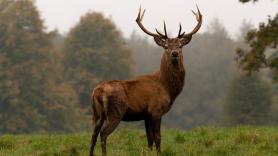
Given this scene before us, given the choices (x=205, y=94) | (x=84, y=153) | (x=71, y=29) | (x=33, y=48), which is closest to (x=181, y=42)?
(x=84, y=153)

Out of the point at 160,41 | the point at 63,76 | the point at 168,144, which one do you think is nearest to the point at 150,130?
the point at 168,144

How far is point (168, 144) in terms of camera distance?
527 inches

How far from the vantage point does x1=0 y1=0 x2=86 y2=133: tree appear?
1881 inches

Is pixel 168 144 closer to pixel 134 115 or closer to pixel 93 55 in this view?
pixel 134 115

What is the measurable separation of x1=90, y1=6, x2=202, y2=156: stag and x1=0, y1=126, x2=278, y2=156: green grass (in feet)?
2.27

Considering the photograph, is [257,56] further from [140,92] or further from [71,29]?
[71,29]

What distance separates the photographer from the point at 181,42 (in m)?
12.3

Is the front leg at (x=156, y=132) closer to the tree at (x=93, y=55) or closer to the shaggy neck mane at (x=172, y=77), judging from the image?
the shaggy neck mane at (x=172, y=77)

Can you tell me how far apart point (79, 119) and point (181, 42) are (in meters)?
41.6

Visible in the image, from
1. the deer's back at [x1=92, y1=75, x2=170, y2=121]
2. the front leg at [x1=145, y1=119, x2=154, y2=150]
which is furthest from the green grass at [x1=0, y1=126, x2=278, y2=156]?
the deer's back at [x1=92, y1=75, x2=170, y2=121]

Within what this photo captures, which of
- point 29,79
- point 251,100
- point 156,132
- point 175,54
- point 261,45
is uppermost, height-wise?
point 29,79

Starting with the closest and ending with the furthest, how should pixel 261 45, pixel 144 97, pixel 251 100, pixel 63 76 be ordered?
pixel 144 97
pixel 261 45
pixel 251 100
pixel 63 76

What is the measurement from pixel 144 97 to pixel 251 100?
41.5m

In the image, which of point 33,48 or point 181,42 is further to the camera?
point 33,48
